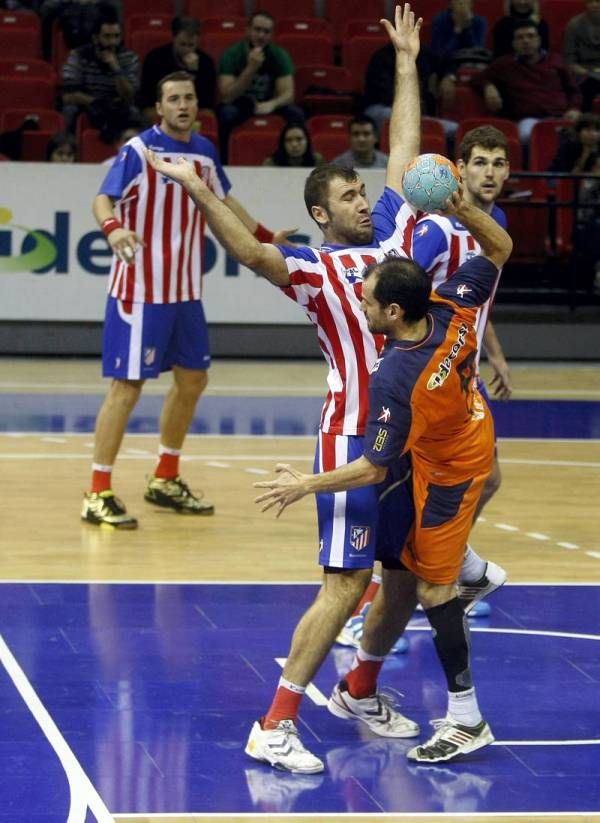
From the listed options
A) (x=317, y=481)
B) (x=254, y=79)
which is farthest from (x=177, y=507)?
(x=254, y=79)

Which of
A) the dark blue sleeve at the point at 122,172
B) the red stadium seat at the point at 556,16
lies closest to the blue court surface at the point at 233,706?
the dark blue sleeve at the point at 122,172

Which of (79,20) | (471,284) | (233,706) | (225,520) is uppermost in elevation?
(79,20)

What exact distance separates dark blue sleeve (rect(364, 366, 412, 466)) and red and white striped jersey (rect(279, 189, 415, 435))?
1.24 feet

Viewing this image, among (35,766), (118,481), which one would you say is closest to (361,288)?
(35,766)

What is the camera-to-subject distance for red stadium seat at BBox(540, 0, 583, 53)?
1897 cm

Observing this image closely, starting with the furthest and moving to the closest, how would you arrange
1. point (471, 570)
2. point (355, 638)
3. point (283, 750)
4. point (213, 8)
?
point (213, 8) → point (355, 638) → point (471, 570) → point (283, 750)

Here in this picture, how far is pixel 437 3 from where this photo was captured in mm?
18953

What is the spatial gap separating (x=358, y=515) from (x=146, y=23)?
13027mm

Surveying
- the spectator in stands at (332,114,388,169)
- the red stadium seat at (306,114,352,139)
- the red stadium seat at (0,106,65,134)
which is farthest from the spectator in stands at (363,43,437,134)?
the red stadium seat at (0,106,65,134)

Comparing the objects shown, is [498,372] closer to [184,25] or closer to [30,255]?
[30,255]

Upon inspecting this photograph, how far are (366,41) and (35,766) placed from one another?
13518mm

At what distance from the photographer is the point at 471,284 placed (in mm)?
5824

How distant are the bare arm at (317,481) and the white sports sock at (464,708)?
2.53 feet

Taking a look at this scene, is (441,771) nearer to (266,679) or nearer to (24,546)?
(266,679)
